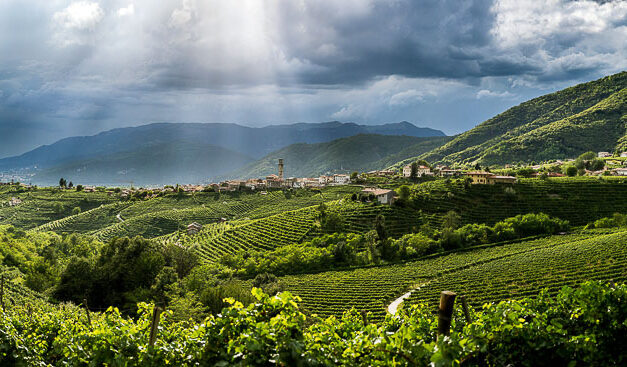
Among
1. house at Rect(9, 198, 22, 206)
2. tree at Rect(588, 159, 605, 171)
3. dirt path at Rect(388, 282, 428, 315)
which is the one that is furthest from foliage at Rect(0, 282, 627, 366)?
house at Rect(9, 198, 22, 206)

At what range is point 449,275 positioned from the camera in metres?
39.8

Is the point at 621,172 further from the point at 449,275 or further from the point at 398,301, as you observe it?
the point at 398,301

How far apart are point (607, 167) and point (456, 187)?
2124 inches

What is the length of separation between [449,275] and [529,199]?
40.9m

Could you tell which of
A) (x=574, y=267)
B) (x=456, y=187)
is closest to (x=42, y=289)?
(x=574, y=267)

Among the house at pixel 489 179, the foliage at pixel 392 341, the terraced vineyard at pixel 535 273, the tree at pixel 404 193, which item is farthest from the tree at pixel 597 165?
the foliage at pixel 392 341

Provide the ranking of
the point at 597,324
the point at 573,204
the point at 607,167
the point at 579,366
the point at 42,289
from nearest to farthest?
1. the point at 579,366
2. the point at 597,324
3. the point at 42,289
4. the point at 573,204
5. the point at 607,167

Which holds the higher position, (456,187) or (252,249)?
(456,187)

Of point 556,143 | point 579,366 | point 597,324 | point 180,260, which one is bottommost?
point 180,260

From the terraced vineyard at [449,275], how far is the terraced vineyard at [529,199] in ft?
47.0

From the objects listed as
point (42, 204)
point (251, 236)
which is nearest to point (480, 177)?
point (251, 236)

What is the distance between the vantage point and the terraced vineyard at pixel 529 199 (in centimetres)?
6481

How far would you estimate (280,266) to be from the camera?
49.7m

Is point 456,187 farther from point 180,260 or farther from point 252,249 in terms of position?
point 180,260
